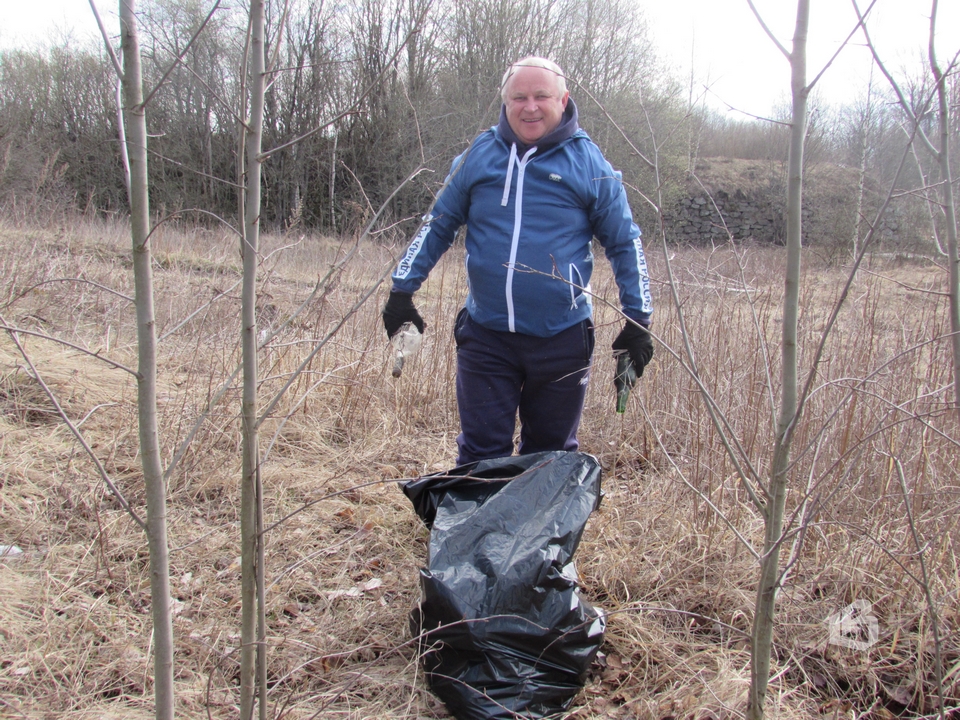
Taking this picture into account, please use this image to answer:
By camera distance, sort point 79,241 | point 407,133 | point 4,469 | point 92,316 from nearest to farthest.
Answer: point 4,469 < point 92,316 < point 79,241 < point 407,133

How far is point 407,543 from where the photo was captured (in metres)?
2.64

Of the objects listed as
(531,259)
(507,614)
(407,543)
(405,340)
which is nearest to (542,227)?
(531,259)

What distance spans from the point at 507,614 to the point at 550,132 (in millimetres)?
1516

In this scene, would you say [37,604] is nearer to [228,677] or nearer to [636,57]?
[228,677]

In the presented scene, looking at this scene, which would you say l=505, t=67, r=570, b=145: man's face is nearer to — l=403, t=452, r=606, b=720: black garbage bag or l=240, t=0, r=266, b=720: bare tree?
l=403, t=452, r=606, b=720: black garbage bag

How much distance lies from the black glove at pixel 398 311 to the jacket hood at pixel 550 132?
0.66 metres

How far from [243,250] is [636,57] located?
19897mm

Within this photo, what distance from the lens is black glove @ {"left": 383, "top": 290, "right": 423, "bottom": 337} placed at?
7.91 ft

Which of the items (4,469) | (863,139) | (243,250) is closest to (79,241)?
(4,469)

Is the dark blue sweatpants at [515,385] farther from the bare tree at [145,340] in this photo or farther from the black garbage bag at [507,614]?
the bare tree at [145,340]

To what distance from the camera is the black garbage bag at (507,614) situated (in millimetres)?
1688

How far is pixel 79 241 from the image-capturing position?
8828mm

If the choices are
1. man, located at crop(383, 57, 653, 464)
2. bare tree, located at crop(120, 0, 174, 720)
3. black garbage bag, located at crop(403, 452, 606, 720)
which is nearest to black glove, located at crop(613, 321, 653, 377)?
man, located at crop(383, 57, 653, 464)

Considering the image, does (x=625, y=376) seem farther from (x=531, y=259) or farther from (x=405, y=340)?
(x=405, y=340)
